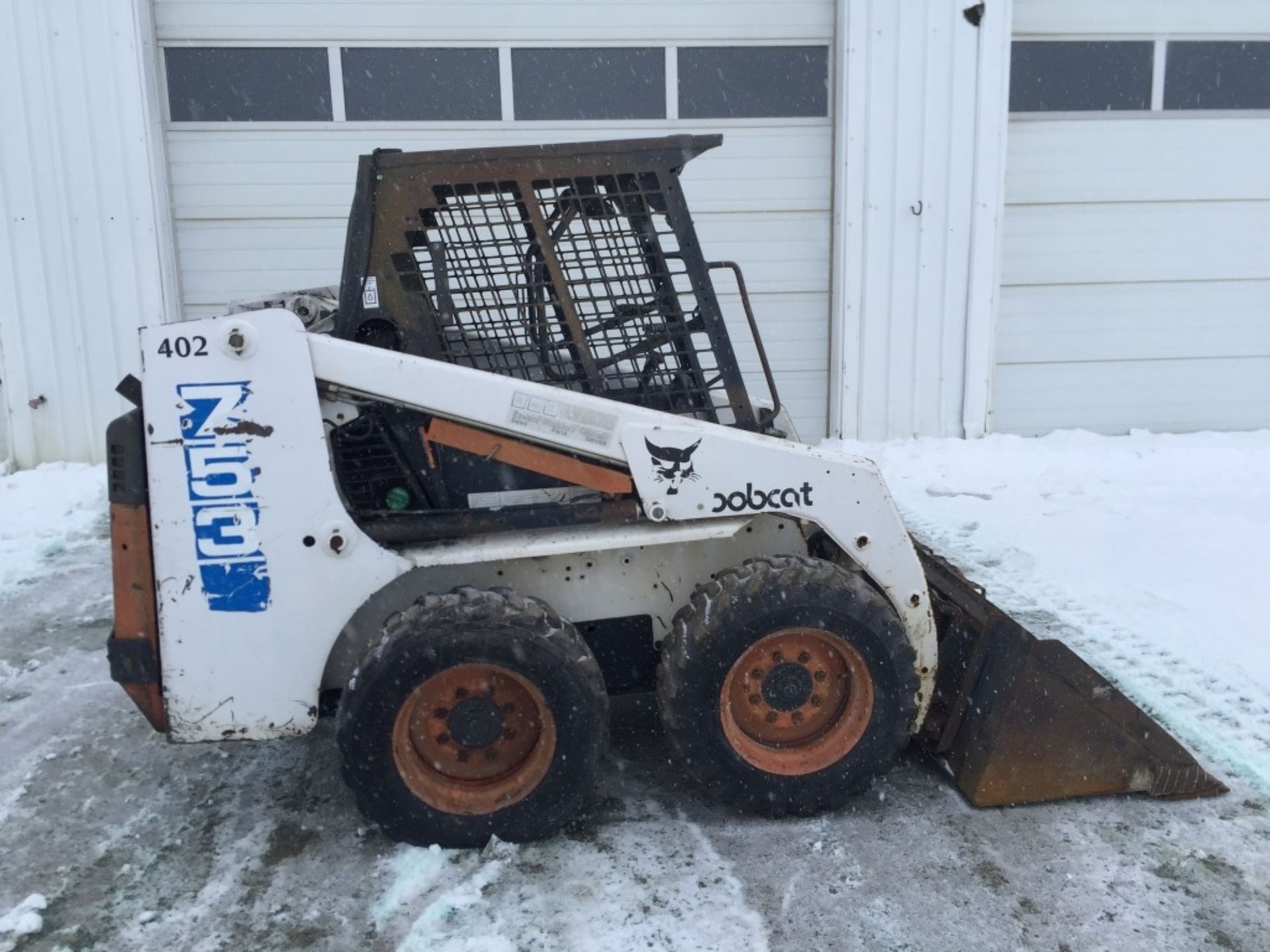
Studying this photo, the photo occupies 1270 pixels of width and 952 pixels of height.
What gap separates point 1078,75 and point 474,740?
7.66 meters

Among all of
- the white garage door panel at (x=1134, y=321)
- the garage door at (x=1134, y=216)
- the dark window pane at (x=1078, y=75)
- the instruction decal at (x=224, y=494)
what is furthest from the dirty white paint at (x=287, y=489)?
the dark window pane at (x=1078, y=75)

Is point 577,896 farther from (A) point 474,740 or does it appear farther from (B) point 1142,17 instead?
(B) point 1142,17

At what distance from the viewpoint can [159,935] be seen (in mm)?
2768

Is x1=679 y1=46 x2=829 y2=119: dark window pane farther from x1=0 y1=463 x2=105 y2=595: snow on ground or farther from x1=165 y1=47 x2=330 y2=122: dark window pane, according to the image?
x1=0 y1=463 x2=105 y2=595: snow on ground

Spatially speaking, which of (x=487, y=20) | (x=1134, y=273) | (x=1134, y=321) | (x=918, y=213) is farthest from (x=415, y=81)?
(x=1134, y=321)

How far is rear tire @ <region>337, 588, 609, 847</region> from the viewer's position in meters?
2.96

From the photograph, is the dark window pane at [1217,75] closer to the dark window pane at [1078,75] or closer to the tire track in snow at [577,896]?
the dark window pane at [1078,75]

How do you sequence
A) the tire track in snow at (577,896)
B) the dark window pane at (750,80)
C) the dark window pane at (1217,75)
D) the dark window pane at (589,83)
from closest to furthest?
the tire track in snow at (577,896) → the dark window pane at (589,83) → the dark window pane at (750,80) → the dark window pane at (1217,75)

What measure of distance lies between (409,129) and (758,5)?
279 cm

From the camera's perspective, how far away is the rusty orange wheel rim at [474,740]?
3.08m

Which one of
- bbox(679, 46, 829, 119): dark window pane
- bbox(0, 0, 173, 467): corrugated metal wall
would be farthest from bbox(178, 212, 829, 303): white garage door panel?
bbox(679, 46, 829, 119): dark window pane

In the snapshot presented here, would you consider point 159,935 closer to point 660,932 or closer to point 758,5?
point 660,932

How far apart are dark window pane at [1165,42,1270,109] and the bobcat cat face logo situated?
7377mm

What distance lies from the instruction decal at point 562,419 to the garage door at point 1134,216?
6.25m
